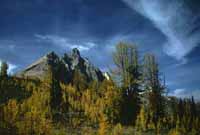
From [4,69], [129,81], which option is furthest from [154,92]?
[4,69]

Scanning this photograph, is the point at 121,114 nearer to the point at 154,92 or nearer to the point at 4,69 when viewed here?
the point at 154,92

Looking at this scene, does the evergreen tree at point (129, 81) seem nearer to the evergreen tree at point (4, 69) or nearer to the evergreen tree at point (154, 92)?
the evergreen tree at point (154, 92)

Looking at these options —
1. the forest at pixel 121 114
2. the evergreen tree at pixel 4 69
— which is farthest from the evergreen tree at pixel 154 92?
the evergreen tree at pixel 4 69

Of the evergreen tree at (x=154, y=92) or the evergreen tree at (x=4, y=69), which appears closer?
the evergreen tree at (x=154, y=92)

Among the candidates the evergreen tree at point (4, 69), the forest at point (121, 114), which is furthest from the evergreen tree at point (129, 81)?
the evergreen tree at point (4, 69)

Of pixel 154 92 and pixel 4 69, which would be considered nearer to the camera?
pixel 154 92

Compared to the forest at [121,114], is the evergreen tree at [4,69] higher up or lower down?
higher up

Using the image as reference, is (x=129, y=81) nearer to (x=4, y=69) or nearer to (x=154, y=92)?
(x=154, y=92)

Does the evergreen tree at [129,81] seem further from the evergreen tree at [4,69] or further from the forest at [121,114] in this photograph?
the evergreen tree at [4,69]

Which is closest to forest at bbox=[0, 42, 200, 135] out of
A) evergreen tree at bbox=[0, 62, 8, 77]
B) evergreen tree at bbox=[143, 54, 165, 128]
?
evergreen tree at bbox=[143, 54, 165, 128]

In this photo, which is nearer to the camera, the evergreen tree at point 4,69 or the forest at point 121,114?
the forest at point 121,114

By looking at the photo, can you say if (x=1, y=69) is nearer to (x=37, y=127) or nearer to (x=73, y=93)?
(x=73, y=93)

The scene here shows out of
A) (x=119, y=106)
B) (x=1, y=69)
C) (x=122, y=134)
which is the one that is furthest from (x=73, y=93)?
(x=122, y=134)

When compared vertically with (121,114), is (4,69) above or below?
above
